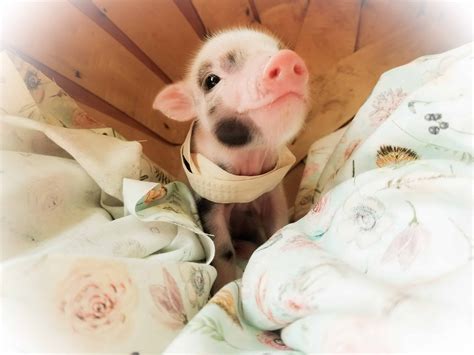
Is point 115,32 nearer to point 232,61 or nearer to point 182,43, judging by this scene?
point 182,43

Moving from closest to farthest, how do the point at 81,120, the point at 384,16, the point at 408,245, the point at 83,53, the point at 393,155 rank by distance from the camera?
1. the point at 408,245
2. the point at 393,155
3. the point at 81,120
4. the point at 83,53
5. the point at 384,16

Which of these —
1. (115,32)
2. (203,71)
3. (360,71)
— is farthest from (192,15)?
(360,71)

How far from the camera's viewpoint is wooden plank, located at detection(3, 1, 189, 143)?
1022 millimetres

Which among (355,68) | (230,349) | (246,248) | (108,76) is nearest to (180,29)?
(108,76)

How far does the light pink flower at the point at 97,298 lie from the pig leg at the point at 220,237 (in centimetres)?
34

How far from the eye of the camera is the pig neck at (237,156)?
3.07ft

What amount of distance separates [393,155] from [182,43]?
74cm

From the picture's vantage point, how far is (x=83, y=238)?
2.24ft

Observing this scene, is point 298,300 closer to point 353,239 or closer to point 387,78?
point 353,239

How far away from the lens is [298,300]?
0.50 meters

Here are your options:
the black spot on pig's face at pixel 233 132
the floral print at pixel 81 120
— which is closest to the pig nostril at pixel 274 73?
the black spot on pig's face at pixel 233 132

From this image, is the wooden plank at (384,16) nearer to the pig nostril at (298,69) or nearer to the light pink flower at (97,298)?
the pig nostril at (298,69)

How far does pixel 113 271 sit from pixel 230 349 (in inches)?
7.0

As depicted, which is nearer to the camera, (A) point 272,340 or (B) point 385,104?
(A) point 272,340
